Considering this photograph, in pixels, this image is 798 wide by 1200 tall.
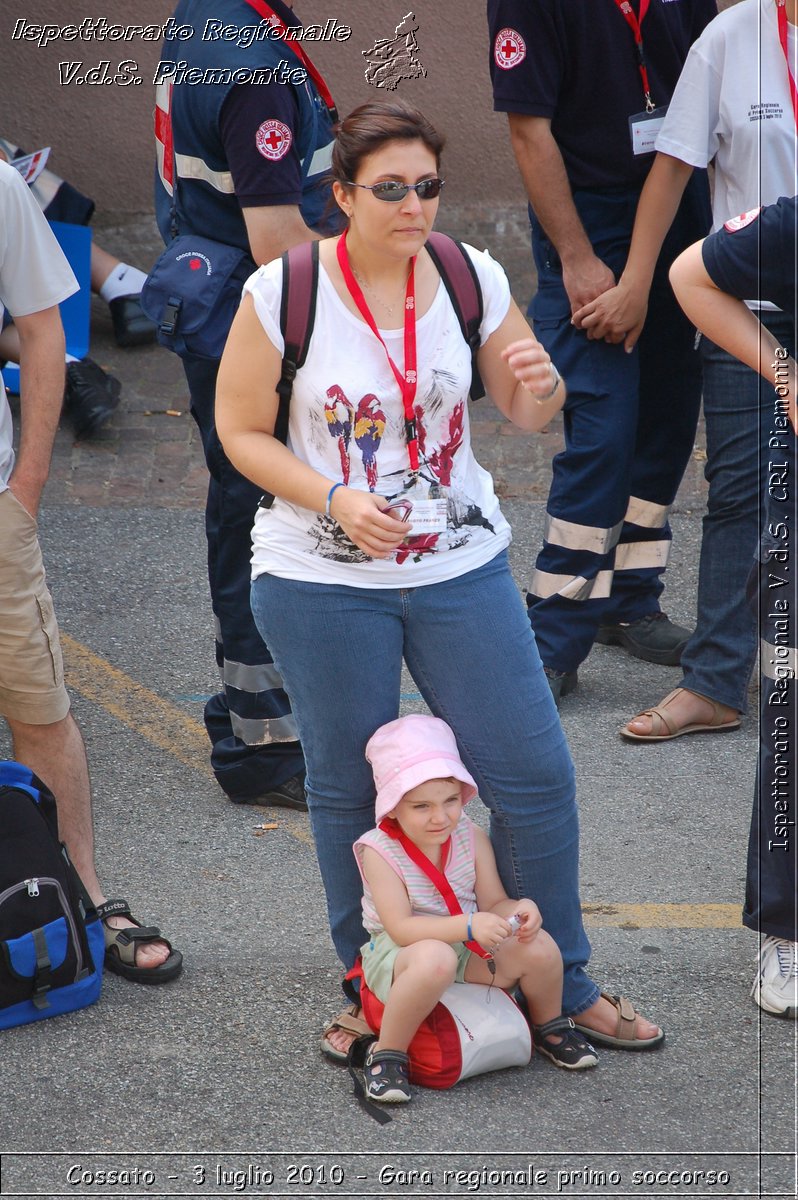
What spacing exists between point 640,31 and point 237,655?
220 cm

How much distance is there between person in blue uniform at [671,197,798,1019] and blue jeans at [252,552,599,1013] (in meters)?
0.49

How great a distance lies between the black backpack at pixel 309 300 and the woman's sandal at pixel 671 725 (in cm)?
182

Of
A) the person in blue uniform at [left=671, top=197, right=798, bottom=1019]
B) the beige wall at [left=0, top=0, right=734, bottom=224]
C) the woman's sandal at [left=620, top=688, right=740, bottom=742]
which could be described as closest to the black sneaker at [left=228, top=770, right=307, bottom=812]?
the woman's sandal at [left=620, top=688, right=740, bottom=742]

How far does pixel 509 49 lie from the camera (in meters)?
4.41

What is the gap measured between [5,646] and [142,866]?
0.84 m

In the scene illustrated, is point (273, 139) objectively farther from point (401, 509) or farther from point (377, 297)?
point (401, 509)

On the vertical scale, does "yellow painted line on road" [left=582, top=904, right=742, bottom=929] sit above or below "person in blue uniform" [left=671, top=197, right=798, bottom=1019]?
below

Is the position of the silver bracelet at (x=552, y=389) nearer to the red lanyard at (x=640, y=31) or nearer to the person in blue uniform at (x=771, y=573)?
the person in blue uniform at (x=771, y=573)

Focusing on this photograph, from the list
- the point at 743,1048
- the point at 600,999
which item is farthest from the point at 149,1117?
the point at 743,1048

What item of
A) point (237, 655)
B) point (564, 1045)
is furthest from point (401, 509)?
point (237, 655)

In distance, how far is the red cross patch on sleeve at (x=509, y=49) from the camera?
14.4ft

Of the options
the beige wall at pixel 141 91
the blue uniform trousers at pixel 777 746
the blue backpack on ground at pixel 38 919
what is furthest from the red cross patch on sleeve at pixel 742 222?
the beige wall at pixel 141 91

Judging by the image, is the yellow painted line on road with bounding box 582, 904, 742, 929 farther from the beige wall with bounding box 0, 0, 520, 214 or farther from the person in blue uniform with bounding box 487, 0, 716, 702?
the beige wall with bounding box 0, 0, 520, 214

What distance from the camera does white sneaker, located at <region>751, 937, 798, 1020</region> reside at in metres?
3.32
